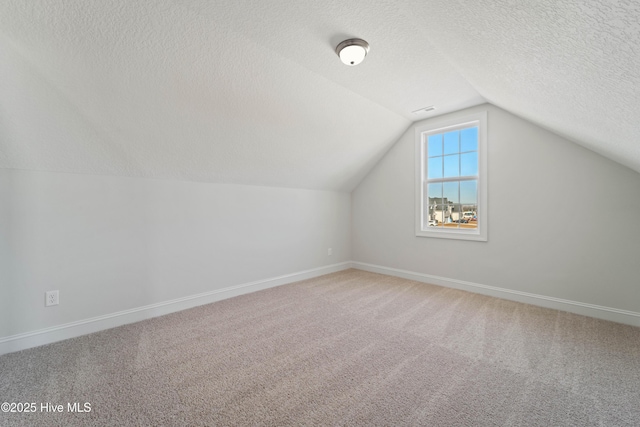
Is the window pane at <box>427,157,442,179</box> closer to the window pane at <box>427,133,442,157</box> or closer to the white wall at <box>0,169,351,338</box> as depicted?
the window pane at <box>427,133,442,157</box>

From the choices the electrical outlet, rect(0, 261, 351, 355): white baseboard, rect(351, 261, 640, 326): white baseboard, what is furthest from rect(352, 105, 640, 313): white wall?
the electrical outlet

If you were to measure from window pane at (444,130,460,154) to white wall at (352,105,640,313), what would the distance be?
0.38 metres

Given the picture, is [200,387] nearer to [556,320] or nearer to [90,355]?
[90,355]

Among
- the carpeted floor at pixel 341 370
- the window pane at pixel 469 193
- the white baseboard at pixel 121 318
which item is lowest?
the carpeted floor at pixel 341 370

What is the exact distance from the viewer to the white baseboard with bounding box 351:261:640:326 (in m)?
2.51

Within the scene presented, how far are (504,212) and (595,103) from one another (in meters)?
1.92

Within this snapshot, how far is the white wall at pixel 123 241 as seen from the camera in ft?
→ 6.68

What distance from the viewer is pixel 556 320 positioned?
2.56m

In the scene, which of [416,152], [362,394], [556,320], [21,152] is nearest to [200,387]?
[362,394]

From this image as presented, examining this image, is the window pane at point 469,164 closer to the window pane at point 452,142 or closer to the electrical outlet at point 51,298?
the window pane at point 452,142

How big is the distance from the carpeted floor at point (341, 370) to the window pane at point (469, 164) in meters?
1.76

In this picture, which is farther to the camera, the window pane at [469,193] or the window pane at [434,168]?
the window pane at [434,168]

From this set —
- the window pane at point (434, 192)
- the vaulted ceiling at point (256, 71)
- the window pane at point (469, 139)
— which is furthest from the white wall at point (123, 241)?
the window pane at point (469, 139)

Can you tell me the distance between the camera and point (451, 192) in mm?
3713
